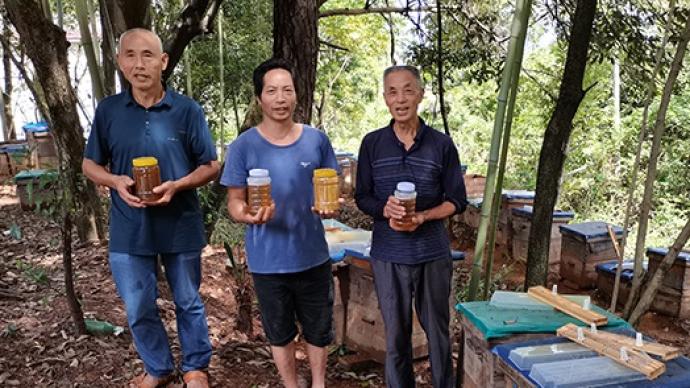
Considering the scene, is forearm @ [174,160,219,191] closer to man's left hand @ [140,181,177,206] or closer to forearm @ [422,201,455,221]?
man's left hand @ [140,181,177,206]

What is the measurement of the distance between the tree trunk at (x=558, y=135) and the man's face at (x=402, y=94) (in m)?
1.73

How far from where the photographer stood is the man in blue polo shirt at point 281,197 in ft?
7.73

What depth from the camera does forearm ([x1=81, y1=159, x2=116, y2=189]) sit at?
2.29 metres

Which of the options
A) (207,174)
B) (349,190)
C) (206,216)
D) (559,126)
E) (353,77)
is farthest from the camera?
(353,77)

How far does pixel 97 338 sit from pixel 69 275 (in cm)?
50

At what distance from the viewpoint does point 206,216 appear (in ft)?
15.1

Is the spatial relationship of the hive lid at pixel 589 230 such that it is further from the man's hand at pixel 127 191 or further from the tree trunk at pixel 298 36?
the man's hand at pixel 127 191

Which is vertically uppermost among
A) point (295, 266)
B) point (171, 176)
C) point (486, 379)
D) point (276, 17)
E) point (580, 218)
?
point (276, 17)

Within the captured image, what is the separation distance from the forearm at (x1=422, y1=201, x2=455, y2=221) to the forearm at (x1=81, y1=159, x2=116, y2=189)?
1.42m

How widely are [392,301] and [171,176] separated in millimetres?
1219

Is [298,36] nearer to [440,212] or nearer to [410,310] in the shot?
[440,212]

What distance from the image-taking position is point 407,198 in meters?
2.24

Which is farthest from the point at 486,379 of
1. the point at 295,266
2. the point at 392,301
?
the point at 295,266

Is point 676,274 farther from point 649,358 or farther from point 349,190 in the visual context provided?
point 349,190
